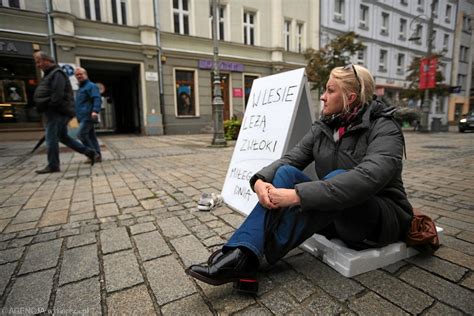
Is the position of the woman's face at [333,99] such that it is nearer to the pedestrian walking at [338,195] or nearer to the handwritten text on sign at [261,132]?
the pedestrian walking at [338,195]

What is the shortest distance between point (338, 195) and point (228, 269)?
2.21ft

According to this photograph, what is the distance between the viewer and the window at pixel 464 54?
94.0 ft

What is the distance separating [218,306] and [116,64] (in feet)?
47.9

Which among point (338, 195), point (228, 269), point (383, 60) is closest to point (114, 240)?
point (228, 269)

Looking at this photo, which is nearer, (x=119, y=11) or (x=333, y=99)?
(x=333, y=99)

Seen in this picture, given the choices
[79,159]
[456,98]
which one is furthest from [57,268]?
[456,98]

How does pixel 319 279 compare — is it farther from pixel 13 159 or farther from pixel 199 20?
pixel 199 20

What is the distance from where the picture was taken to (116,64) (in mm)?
13477

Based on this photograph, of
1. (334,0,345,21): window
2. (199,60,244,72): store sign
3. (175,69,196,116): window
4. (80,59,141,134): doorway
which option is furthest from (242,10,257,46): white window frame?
(334,0,345,21): window

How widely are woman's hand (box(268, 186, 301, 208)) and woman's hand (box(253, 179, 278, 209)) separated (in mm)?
21

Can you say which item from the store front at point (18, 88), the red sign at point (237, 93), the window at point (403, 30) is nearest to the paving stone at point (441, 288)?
the store front at point (18, 88)

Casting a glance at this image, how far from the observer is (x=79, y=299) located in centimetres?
147

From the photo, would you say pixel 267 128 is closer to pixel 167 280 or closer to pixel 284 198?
pixel 284 198

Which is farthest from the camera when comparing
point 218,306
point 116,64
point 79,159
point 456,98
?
point 456,98
